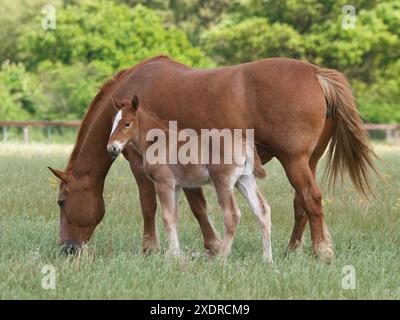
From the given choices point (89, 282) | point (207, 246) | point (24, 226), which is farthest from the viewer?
point (24, 226)

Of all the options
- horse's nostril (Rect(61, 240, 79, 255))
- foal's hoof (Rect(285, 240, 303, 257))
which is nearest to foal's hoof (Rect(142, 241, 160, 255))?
horse's nostril (Rect(61, 240, 79, 255))

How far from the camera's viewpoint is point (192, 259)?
7.45 metres

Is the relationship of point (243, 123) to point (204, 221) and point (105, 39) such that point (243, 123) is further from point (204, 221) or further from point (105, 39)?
point (105, 39)

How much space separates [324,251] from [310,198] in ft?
1.62

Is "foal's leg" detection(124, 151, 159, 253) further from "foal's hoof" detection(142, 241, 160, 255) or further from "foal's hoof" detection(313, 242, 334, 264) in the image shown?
"foal's hoof" detection(313, 242, 334, 264)

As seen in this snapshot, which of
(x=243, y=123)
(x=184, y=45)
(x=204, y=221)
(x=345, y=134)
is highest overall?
(x=184, y=45)

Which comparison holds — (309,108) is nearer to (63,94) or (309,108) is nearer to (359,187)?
(359,187)

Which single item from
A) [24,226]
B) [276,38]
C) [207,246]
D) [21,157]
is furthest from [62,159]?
[276,38]

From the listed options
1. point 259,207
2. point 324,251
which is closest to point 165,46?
point 259,207

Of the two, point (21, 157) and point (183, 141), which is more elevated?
point (183, 141)

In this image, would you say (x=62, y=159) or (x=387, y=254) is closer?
(x=387, y=254)

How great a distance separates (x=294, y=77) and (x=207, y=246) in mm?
1856

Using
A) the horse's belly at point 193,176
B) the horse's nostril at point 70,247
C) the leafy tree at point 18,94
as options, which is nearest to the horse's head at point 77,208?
the horse's nostril at point 70,247

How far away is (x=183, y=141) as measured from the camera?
293 inches
